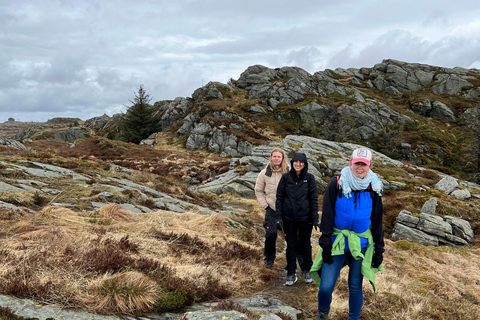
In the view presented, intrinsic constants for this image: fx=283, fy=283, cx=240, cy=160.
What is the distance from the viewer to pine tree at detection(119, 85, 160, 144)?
61812 mm

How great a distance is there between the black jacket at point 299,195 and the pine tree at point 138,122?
59.8 meters

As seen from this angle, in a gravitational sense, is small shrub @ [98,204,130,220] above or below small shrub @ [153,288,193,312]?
above

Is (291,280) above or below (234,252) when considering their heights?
below

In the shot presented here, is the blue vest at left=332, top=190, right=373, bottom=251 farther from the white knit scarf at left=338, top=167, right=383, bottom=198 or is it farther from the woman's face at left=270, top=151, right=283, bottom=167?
the woman's face at left=270, top=151, right=283, bottom=167

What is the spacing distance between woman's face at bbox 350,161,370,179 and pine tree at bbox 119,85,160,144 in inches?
2443

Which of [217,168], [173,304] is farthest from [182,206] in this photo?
[217,168]

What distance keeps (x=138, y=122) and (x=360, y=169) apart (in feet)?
213

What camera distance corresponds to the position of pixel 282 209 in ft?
22.4

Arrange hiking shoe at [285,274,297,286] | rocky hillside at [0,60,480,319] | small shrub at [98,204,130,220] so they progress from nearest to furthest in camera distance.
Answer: rocky hillside at [0,60,480,319], hiking shoe at [285,274,297,286], small shrub at [98,204,130,220]

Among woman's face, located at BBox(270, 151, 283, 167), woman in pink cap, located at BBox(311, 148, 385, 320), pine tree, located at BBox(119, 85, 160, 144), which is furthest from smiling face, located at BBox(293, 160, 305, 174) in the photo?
pine tree, located at BBox(119, 85, 160, 144)

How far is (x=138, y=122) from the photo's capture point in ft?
Result: 209

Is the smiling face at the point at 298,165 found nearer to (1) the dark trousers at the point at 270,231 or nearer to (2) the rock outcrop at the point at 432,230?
(1) the dark trousers at the point at 270,231

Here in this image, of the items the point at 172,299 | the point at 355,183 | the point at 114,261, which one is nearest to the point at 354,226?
the point at 355,183

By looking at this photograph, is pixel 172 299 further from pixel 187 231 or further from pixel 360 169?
pixel 187 231
